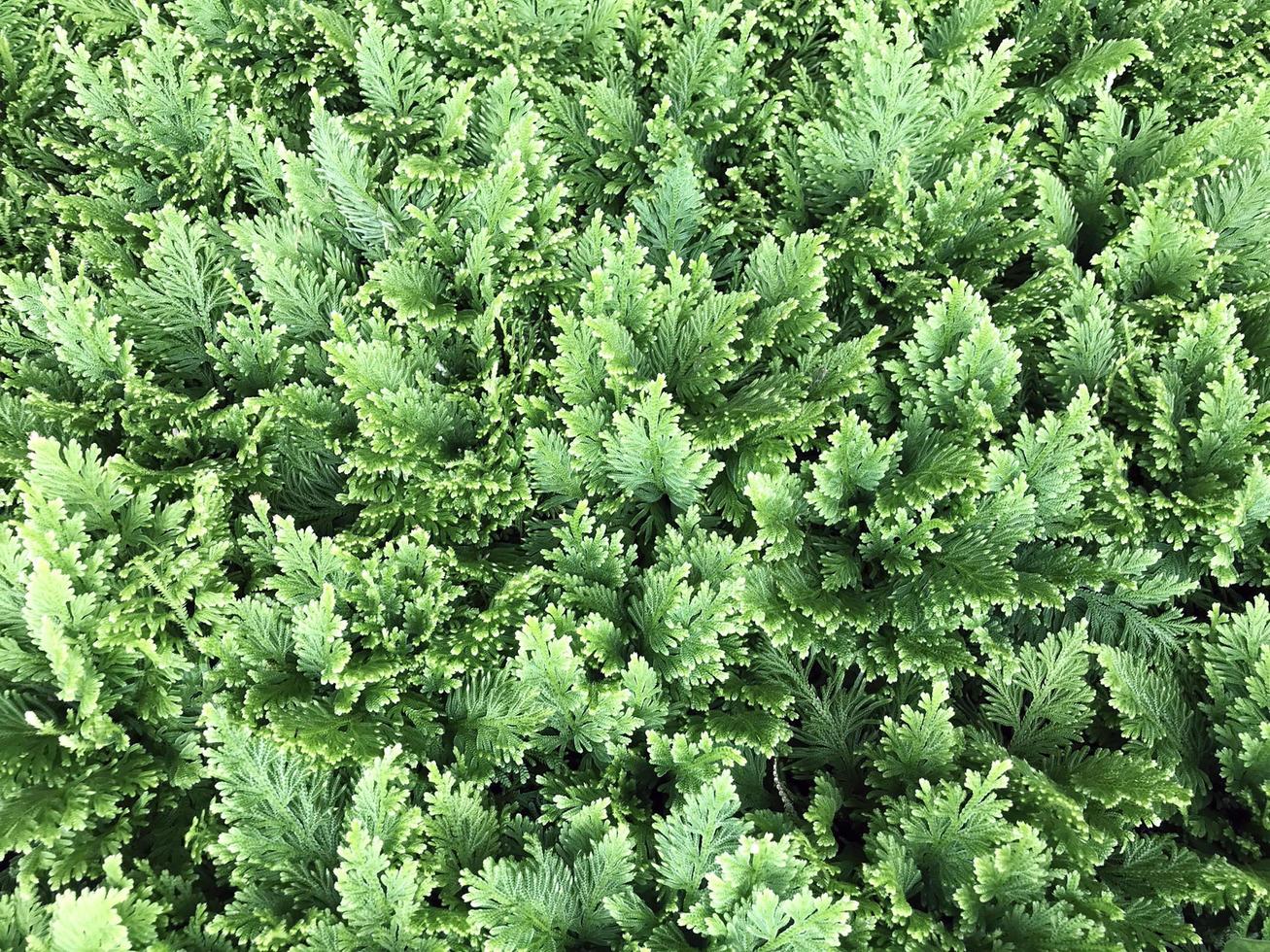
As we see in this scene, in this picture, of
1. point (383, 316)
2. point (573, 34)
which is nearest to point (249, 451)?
point (383, 316)

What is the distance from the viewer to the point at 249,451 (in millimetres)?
2463

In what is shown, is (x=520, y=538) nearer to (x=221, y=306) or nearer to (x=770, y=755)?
(x=770, y=755)

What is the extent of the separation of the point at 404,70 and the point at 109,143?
1109mm

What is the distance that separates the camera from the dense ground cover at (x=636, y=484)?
200 cm

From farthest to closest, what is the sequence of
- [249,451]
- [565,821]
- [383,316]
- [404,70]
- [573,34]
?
[573,34] → [404,70] → [383,316] → [249,451] → [565,821]

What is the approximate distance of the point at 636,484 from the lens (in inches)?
95.6

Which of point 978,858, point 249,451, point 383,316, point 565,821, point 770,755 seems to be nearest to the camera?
point 978,858

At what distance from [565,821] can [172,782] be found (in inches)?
39.1

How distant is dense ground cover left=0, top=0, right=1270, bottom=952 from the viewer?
6.56ft

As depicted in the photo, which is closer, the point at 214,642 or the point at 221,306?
the point at 214,642

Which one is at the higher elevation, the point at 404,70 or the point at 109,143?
the point at 404,70

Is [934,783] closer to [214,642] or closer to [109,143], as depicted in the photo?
[214,642]

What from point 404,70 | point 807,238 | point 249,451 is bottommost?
point 249,451

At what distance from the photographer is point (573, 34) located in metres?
3.11
